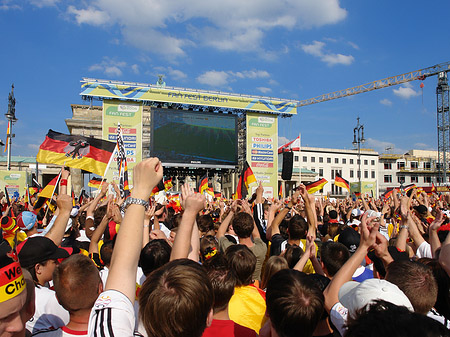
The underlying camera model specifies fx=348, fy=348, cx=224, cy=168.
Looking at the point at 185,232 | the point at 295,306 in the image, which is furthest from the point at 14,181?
the point at 295,306

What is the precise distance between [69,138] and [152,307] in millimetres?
9684

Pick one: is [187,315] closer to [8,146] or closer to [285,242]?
[285,242]

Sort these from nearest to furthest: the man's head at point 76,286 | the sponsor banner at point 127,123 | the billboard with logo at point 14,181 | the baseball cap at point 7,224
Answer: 1. the man's head at point 76,286
2. the baseball cap at point 7,224
3. the billboard with logo at point 14,181
4. the sponsor banner at point 127,123

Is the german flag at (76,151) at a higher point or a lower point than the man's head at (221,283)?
higher

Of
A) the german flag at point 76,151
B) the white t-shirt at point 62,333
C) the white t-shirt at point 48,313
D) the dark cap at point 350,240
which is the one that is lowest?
the white t-shirt at point 48,313

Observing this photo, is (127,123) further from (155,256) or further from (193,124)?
(155,256)

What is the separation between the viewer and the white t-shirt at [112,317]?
164 centimetres

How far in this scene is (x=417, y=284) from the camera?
2486mm

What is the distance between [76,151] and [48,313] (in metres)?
8.18

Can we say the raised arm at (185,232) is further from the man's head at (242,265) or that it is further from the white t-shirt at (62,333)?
the man's head at (242,265)

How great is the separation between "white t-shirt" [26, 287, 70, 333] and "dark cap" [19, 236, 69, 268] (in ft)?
1.32

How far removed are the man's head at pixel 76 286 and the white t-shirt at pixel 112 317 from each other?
0.79 m

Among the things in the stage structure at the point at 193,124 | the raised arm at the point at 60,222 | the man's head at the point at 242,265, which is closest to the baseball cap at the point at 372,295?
the man's head at the point at 242,265

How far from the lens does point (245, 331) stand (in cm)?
264
